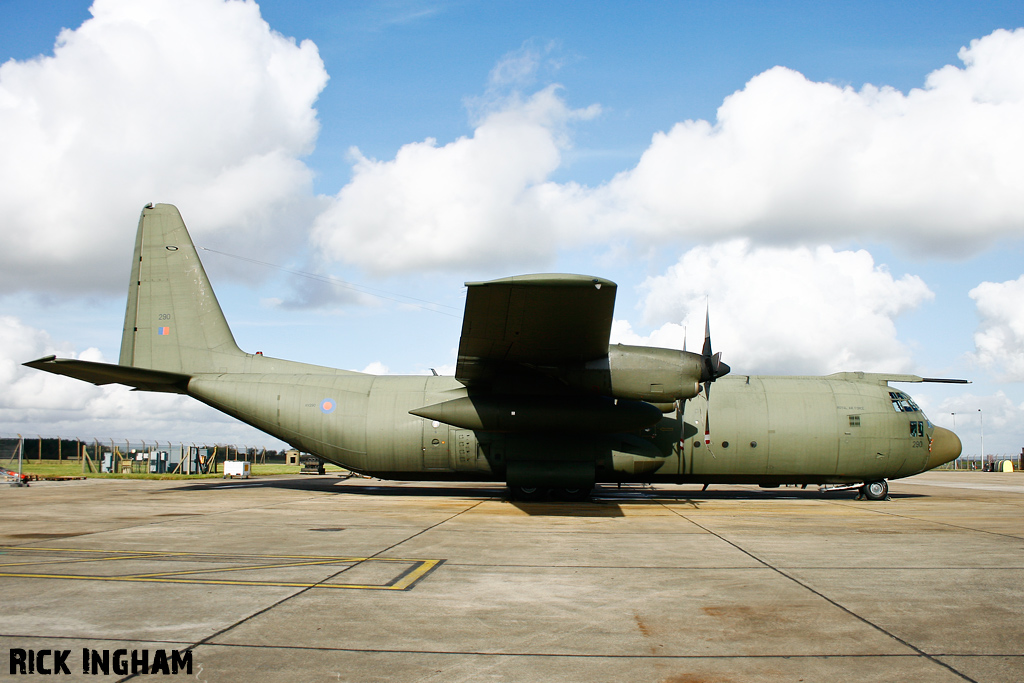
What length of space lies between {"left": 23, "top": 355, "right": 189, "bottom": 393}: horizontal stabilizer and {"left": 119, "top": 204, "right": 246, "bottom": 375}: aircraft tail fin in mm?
575

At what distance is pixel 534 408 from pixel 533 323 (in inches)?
138

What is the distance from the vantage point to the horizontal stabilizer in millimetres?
16547

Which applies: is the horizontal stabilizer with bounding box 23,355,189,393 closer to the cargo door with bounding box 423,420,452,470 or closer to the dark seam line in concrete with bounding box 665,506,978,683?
the cargo door with bounding box 423,420,452,470

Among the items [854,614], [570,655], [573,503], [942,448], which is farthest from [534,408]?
[942,448]

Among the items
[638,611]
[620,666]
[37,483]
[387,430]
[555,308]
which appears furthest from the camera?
[37,483]

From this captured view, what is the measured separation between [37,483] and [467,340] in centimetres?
2235

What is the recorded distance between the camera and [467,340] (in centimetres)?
1432

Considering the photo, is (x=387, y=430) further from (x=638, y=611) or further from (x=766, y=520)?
(x=638, y=611)

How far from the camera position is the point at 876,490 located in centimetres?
1944

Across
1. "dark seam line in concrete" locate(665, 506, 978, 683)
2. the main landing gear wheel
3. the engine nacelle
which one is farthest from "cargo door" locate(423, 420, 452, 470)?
the main landing gear wheel

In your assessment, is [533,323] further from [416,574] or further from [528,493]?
[528,493]

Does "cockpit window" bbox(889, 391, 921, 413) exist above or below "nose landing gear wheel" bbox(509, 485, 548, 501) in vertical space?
above

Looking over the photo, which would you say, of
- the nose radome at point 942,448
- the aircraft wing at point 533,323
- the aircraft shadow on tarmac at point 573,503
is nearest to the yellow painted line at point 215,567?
the aircraft wing at point 533,323

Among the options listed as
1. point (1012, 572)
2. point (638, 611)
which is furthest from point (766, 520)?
point (638, 611)
